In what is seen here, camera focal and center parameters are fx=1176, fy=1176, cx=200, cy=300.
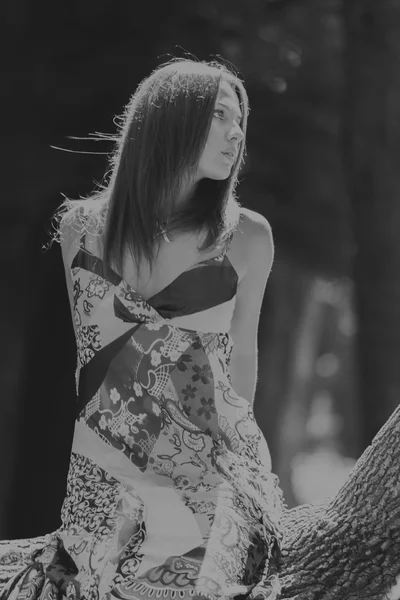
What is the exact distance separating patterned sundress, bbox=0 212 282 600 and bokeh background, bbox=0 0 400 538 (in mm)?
4305

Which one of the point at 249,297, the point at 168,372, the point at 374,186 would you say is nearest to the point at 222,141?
the point at 249,297

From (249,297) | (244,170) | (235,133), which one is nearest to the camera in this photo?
(235,133)

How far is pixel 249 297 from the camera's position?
11.8 ft

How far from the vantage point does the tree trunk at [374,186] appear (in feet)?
25.5

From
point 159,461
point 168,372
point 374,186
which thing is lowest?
point 374,186

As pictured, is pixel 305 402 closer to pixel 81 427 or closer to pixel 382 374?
pixel 382 374

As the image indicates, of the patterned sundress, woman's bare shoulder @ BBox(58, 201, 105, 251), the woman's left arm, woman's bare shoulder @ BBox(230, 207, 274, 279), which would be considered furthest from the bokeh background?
the patterned sundress

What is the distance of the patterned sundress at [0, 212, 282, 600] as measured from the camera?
3037 mm

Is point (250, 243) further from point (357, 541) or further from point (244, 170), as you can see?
point (244, 170)

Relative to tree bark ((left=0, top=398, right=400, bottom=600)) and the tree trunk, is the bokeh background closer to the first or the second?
the tree trunk

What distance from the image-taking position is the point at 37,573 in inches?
128

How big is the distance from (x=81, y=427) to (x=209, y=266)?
590 millimetres

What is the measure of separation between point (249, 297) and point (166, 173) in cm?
46

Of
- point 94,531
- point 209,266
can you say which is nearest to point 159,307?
point 209,266
